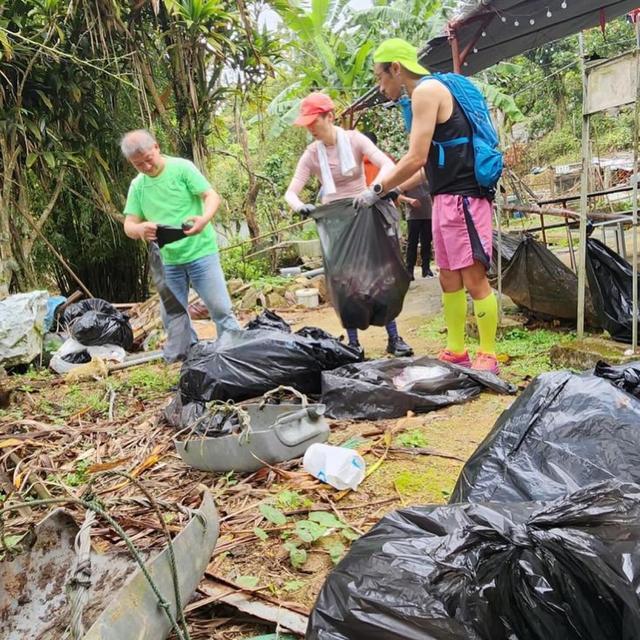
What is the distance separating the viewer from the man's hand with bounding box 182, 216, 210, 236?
3631 mm

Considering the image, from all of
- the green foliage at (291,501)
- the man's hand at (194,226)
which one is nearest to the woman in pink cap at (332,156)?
the man's hand at (194,226)

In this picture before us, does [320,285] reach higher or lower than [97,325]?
lower

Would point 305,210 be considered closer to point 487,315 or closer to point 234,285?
point 487,315

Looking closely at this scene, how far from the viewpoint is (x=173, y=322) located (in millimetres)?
4051

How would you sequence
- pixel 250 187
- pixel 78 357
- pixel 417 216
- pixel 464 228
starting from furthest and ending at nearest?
1. pixel 250 187
2. pixel 417 216
3. pixel 78 357
4. pixel 464 228

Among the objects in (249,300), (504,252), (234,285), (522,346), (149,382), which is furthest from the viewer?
(234,285)

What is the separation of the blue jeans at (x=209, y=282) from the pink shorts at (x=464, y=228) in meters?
1.50

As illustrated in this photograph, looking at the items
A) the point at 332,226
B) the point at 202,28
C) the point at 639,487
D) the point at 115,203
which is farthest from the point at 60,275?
the point at 639,487

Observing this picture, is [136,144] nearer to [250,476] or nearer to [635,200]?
[250,476]

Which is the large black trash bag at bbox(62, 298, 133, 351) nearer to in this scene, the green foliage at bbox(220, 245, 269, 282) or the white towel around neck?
the white towel around neck

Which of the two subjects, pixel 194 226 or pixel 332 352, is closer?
pixel 332 352

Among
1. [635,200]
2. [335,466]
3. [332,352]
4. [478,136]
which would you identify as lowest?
[335,466]

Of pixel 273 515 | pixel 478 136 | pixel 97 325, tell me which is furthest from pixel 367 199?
pixel 97 325

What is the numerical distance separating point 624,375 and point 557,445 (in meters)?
0.42
